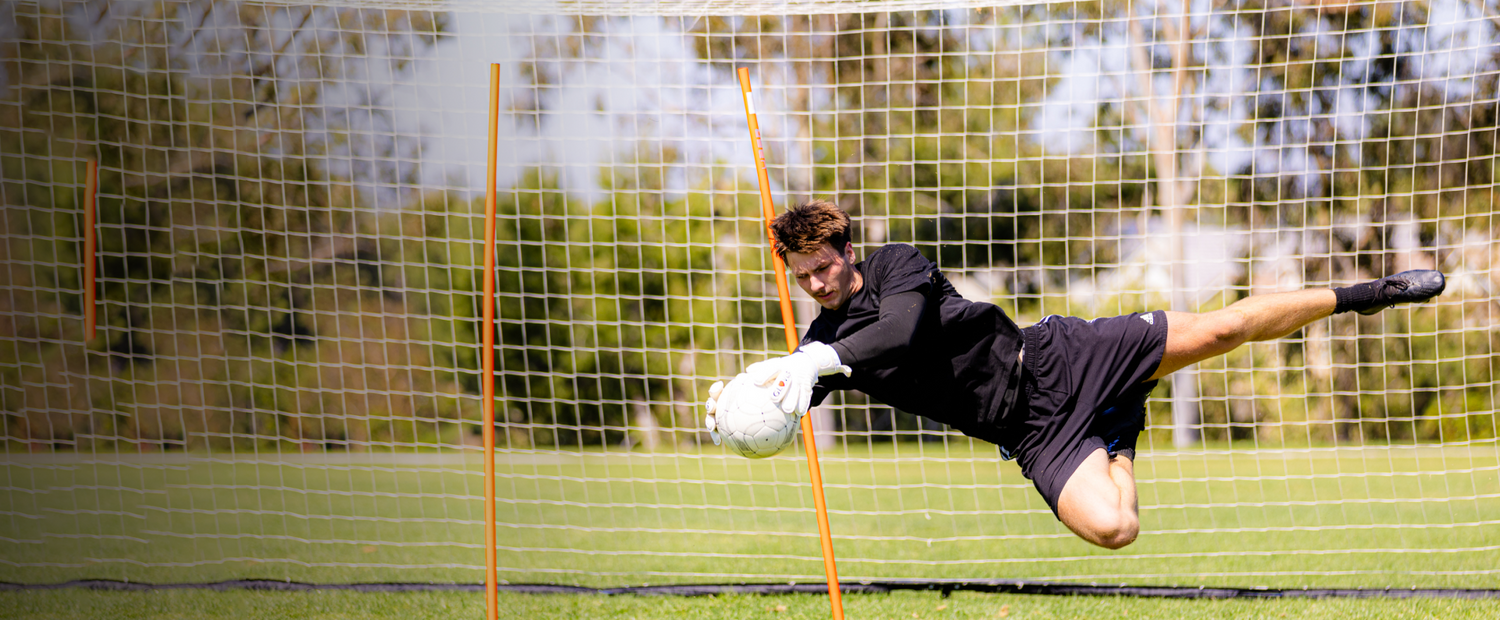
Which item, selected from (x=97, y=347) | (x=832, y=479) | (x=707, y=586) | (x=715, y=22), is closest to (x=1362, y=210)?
(x=832, y=479)

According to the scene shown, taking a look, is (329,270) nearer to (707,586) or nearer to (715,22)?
(715,22)

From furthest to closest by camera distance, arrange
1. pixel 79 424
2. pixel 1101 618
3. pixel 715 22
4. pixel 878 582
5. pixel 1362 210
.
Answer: pixel 715 22 < pixel 79 424 < pixel 1362 210 < pixel 878 582 < pixel 1101 618

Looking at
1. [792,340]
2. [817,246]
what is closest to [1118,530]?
[817,246]

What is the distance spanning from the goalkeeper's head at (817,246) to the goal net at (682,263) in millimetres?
1616

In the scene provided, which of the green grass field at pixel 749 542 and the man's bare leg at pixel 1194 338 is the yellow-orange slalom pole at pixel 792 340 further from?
the green grass field at pixel 749 542

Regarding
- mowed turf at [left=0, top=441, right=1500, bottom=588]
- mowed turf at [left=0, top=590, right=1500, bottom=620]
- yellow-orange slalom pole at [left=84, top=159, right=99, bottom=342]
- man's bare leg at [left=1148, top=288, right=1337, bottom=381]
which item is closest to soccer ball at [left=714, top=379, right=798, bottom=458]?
man's bare leg at [left=1148, top=288, right=1337, bottom=381]

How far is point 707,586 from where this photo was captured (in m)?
5.80

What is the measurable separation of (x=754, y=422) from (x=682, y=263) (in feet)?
40.2

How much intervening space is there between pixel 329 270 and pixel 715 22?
8.95 metres

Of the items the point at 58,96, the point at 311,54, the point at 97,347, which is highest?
the point at 58,96

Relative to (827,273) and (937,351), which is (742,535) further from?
(827,273)

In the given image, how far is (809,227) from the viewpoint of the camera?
11.8 ft

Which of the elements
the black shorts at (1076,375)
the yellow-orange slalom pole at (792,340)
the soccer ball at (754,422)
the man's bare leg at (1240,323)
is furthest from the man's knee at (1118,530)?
the soccer ball at (754,422)

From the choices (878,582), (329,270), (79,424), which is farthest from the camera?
(329,270)
